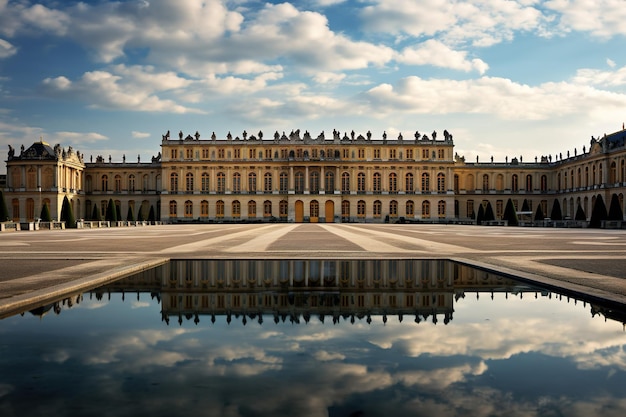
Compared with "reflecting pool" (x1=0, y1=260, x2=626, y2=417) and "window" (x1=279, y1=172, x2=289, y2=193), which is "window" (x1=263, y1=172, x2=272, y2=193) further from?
"reflecting pool" (x1=0, y1=260, x2=626, y2=417)

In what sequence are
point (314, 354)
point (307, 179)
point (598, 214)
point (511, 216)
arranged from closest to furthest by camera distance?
point (314, 354) < point (598, 214) < point (511, 216) < point (307, 179)

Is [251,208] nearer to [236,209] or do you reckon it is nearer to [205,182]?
[236,209]

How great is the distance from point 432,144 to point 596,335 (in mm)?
72515

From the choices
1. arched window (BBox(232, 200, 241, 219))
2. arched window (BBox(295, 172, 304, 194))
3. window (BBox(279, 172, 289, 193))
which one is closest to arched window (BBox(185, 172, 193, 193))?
arched window (BBox(232, 200, 241, 219))

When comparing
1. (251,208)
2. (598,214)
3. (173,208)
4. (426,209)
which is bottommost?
(598,214)

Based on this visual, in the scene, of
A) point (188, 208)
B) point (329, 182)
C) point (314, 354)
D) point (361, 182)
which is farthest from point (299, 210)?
point (314, 354)

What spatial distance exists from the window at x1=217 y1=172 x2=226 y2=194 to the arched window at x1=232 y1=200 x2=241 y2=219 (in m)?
2.37

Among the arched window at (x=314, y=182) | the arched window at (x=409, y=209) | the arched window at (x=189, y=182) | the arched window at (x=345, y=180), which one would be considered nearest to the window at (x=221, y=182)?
the arched window at (x=189, y=182)

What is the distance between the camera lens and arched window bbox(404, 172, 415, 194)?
77.0 m

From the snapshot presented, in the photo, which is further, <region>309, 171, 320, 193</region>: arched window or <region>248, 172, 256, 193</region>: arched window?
<region>248, 172, 256, 193</region>: arched window

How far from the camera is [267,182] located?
3029 inches

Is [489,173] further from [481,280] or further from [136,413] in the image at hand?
[136,413]

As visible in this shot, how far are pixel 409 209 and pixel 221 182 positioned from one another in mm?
26574

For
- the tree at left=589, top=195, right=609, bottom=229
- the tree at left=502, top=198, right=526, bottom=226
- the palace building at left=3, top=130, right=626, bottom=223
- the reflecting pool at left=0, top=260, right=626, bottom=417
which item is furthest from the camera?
the palace building at left=3, top=130, right=626, bottom=223
